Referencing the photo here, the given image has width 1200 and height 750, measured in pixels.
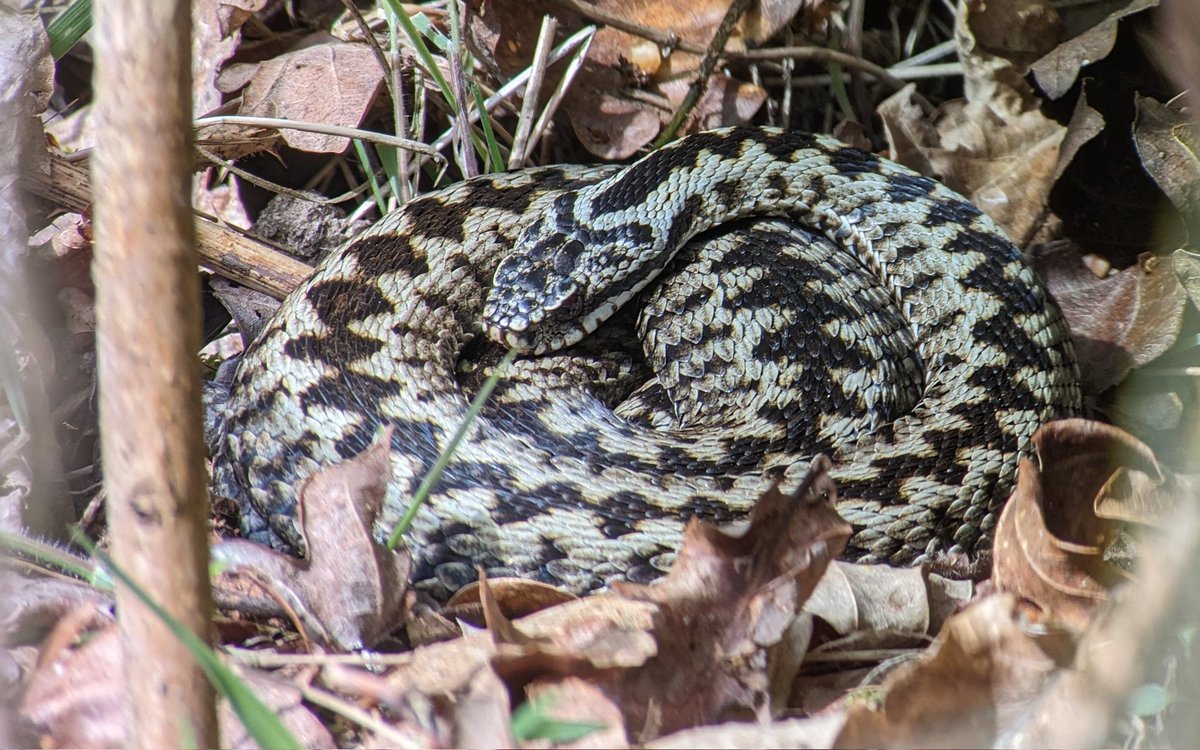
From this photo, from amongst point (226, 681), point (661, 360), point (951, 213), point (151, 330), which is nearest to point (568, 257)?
point (661, 360)

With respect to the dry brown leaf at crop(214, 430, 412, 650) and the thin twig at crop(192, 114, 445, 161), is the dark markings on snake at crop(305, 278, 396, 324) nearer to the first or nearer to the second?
the thin twig at crop(192, 114, 445, 161)

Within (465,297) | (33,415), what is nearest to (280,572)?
(33,415)

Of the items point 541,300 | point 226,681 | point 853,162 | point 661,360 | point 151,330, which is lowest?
point 661,360

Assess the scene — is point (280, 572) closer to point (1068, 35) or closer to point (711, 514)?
point (711, 514)

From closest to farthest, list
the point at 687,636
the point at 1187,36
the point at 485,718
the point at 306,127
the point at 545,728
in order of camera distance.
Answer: the point at 1187,36, the point at 545,728, the point at 485,718, the point at 687,636, the point at 306,127

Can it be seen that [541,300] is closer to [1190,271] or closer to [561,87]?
[561,87]

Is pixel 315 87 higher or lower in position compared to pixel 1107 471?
higher
